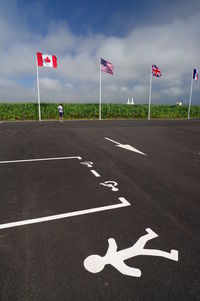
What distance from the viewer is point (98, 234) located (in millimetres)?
2723

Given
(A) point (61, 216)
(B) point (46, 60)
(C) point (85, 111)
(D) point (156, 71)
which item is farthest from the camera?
(C) point (85, 111)

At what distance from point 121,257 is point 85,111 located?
1253 inches

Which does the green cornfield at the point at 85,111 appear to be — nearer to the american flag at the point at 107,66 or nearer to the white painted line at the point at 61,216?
the american flag at the point at 107,66

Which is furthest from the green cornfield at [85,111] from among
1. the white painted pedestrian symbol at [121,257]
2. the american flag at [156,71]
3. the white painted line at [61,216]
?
the white painted pedestrian symbol at [121,257]

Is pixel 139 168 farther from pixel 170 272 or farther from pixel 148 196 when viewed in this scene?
pixel 170 272

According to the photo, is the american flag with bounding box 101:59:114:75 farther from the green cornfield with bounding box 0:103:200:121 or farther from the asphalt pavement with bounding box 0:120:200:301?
the asphalt pavement with bounding box 0:120:200:301

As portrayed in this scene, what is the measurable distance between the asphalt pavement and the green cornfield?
85.5 ft

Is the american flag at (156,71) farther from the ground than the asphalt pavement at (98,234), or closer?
farther from the ground

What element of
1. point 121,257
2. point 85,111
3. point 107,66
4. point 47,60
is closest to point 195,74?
point 107,66

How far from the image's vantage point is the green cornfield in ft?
95.9

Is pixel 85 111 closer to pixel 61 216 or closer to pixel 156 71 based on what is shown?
pixel 156 71

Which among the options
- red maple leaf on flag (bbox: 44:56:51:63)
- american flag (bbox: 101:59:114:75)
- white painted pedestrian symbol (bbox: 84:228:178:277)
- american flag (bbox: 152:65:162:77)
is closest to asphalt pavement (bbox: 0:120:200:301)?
white painted pedestrian symbol (bbox: 84:228:178:277)

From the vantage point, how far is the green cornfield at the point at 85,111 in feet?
95.9

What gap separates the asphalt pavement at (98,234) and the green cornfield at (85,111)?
85.5 feet
